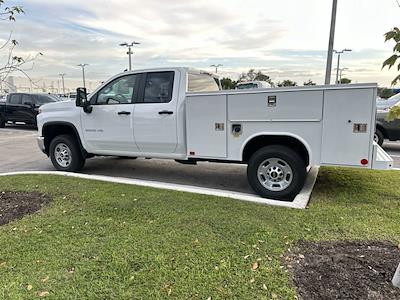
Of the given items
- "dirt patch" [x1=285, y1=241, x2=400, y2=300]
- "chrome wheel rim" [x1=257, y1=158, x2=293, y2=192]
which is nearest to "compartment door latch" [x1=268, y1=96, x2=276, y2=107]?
"chrome wheel rim" [x1=257, y1=158, x2=293, y2=192]

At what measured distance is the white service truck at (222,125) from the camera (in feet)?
15.2

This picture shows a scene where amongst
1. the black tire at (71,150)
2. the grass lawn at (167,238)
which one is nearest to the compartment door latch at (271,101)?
the grass lawn at (167,238)

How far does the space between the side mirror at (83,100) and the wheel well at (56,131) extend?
1.88ft

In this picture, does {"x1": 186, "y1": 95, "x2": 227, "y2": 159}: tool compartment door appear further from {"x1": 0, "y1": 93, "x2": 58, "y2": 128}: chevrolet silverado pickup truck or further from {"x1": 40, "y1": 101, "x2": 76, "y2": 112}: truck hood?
{"x1": 0, "y1": 93, "x2": 58, "y2": 128}: chevrolet silverado pickup truck

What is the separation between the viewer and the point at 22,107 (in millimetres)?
16359

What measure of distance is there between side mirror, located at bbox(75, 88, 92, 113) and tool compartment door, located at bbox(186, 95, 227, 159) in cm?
217

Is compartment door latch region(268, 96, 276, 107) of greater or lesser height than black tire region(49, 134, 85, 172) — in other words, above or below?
above

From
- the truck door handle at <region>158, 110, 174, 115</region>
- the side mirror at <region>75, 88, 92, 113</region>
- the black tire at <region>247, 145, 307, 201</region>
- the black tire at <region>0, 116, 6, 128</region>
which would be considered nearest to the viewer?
the black tire at <region>247, 145, 307, 201</region>

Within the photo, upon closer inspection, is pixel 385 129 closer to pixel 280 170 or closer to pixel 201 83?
pixel 280 170

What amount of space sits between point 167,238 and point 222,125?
2.18 m

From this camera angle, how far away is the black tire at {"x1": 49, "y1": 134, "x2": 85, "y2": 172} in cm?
703

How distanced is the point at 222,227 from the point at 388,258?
1.65m

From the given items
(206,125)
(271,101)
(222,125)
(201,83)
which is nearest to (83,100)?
(201,83)

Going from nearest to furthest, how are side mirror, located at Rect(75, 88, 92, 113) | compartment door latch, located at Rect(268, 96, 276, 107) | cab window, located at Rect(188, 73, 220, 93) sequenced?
compartment door latch, located at Rect(268, 96, 276, 107) → cab window, located at Rect(188, 73, 220, 93) → side mirror, located at Rect(75, 88, 92, 113)
